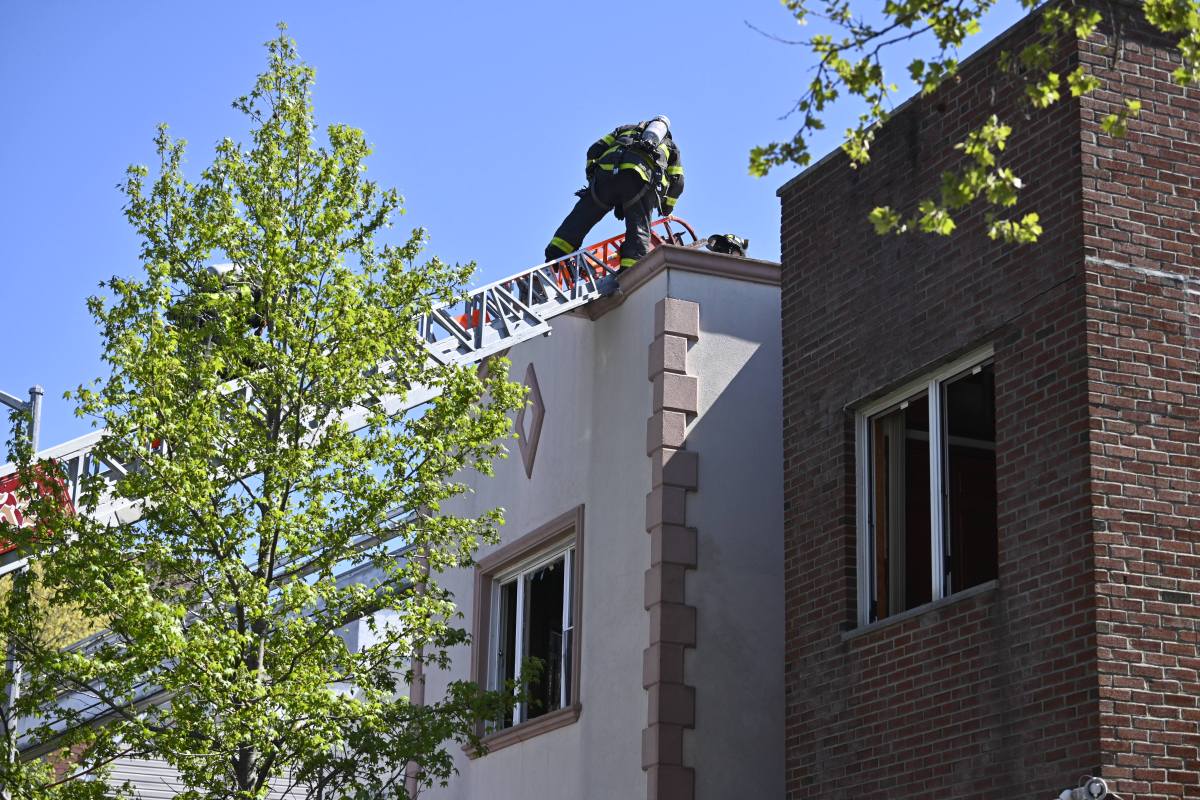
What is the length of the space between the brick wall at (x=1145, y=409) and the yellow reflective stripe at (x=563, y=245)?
25.3 ft

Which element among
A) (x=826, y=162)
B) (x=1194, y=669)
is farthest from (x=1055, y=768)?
(x=826, y=162)

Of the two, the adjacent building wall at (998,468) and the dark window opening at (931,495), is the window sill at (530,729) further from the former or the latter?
the dark window opening at (931,495)

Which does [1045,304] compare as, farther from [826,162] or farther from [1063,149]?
[826,162]

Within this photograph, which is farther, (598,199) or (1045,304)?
(598,199)

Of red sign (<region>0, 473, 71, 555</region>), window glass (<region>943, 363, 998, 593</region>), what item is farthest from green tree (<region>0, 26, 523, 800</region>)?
window glass (<region>943, 363, 998, 593</region>)

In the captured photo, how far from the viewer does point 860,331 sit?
12422 mm

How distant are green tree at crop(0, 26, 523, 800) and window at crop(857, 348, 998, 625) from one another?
118 inches

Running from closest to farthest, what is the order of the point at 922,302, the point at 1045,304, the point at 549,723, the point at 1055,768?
1. the point at 1055,768
2. the point at 1045,304
3. the point at 922,302
4. the point at 549,723

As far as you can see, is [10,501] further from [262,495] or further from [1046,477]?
[1046,477]

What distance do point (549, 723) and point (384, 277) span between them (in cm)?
467

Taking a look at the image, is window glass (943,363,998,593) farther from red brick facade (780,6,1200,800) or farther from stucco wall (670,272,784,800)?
stucco wall (670,272,784,800)

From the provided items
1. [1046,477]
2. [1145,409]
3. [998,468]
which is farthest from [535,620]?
[1145,409]

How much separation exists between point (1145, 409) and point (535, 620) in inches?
321

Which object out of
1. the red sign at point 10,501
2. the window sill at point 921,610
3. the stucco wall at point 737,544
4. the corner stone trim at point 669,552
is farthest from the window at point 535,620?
the red sign at point 10,501
